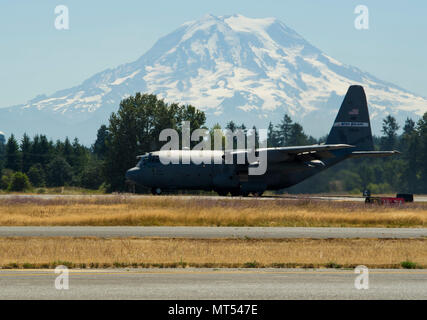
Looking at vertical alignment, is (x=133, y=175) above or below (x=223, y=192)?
above

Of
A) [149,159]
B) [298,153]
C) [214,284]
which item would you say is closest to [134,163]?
[149,159]

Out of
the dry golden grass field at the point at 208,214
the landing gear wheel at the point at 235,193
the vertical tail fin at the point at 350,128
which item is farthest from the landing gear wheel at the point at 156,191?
the vertical tail fin at the point at 350,128

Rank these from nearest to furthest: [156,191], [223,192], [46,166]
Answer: [156,191]
[223,192]
[46,166]

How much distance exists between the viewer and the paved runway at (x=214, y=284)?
Result: 42.5 ft

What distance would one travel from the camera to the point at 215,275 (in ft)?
53.1

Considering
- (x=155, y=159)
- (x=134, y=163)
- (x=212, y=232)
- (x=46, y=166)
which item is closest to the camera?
(x=212, y=232)

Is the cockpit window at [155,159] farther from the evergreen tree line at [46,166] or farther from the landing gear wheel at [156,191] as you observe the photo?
the evergreen tree line at [46,166]

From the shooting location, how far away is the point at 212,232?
27359mm

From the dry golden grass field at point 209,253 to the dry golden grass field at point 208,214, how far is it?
7.79 metres

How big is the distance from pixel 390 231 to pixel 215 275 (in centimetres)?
1504

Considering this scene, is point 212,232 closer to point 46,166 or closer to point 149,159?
point 149,159

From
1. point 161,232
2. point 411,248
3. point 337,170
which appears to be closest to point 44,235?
point 161,232

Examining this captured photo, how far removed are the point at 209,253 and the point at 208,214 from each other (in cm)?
1313
